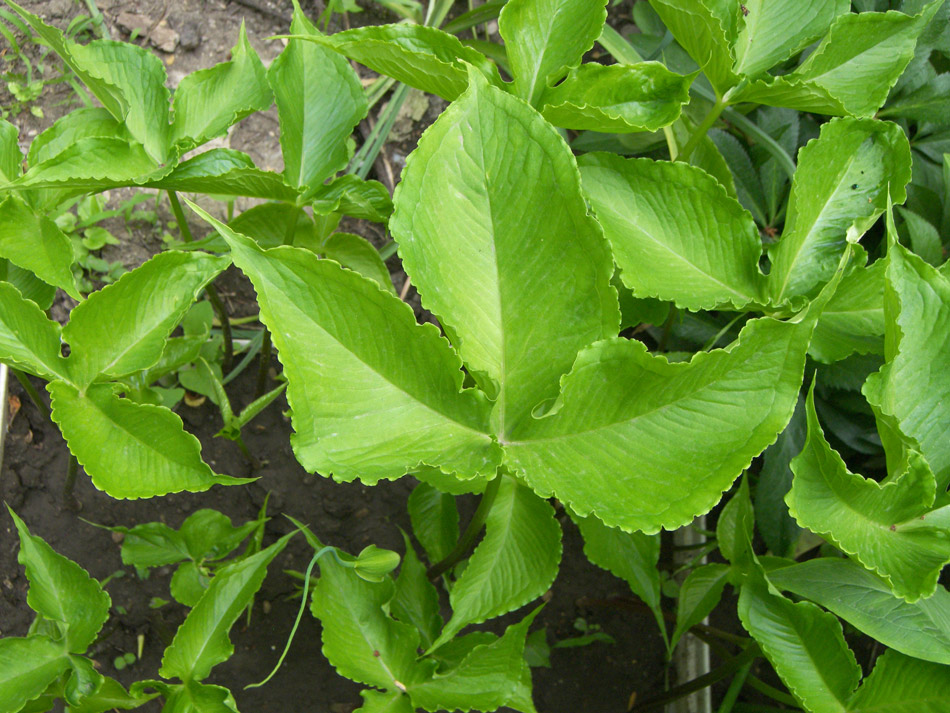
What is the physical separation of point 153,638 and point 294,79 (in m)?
1.02

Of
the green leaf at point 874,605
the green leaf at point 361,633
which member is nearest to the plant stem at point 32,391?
the green leaf at point 361,633

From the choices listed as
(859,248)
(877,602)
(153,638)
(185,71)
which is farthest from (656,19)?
(153,638)

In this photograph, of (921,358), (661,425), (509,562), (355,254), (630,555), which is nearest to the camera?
(661,425)

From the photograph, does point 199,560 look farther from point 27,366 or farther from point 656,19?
point 656,19

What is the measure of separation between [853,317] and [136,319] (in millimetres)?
962

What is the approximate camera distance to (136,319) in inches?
38.7

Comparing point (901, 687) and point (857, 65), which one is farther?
point (857, 65)

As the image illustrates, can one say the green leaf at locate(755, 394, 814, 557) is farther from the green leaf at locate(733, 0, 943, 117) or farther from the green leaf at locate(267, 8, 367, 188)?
the green leaf at locate(267, 8, 367, 188)

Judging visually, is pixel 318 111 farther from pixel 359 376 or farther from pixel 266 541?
pixel 266 541

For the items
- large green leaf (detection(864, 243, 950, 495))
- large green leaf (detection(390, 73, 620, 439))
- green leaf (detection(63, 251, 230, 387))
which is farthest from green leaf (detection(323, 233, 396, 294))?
large green leaf (detection(864, 243, 950, 495))

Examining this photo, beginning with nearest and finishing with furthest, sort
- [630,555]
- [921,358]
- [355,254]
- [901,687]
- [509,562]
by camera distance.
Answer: [921,358] < [901,687] < [509,562] < [630,555] < [355,254]

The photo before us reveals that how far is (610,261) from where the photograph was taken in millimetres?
723

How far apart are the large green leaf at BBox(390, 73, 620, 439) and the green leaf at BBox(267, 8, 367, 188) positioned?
0.45m

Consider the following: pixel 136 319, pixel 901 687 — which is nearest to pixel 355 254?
pixel 136 319
